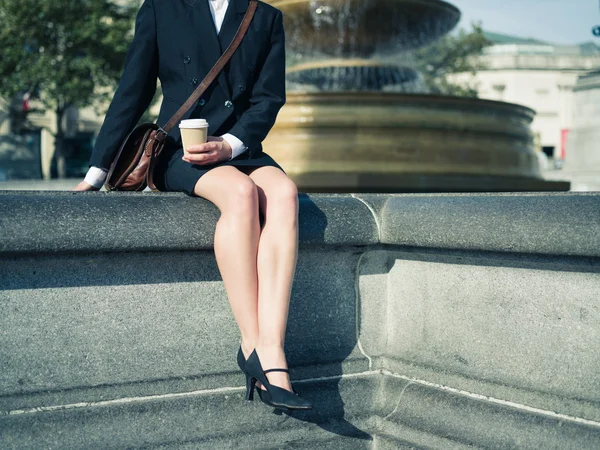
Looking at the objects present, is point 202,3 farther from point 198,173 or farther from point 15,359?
point 15,359

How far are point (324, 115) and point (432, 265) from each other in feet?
9.63

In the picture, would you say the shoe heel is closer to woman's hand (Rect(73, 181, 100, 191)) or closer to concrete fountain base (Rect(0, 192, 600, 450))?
concrete fountain base (Rect(0, 192, 600, 450))

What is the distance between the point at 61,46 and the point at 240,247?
29114mm

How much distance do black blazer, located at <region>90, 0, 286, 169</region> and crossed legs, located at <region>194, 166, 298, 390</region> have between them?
0.40 m

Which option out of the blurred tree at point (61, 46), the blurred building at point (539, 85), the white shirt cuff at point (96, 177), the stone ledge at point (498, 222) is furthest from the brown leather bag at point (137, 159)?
the blurred building at point (539, 85)

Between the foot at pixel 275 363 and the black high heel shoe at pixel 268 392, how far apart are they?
0.04ft

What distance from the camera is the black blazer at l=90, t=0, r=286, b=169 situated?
3324 mm

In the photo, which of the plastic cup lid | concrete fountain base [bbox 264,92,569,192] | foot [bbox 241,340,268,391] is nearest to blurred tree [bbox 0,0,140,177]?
concrete fountain base [bbox 264,92,569,192]

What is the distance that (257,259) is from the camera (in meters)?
2.98

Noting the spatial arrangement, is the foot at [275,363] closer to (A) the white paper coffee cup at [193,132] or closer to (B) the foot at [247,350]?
(B) the foot at [247,350]

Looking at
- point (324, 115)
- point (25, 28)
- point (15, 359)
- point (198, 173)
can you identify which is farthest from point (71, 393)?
point (25, 28)

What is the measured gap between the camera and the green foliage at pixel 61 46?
28344 mm

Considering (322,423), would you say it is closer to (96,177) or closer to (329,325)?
(329,325)

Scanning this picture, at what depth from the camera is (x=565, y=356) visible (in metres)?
2.91
